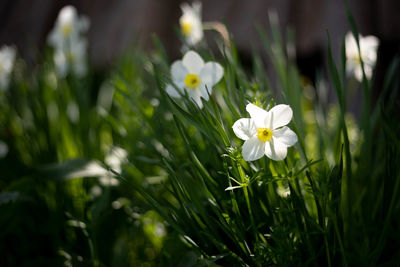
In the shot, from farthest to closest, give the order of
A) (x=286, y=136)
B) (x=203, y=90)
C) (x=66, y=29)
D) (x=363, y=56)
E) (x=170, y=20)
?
(x=170, y=20)
(x=66, y=29)
(x=363, y=56)
(x=203, y=90)
(x=286, y=136)

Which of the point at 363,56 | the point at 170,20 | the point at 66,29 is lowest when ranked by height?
the point at 363,56

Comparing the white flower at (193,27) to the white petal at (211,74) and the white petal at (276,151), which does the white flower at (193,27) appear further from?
the white petal at (276,151)

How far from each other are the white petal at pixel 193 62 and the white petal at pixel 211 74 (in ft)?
0.04

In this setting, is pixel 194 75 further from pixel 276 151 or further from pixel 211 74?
pixel 276 151

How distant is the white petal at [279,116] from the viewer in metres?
0.53

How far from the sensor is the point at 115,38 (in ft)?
7.72

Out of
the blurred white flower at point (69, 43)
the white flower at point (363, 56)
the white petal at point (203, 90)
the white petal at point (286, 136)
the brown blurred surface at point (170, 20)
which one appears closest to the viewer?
the white petal at point (286, 136)

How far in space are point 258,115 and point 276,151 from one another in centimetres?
6

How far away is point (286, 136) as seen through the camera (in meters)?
0.54

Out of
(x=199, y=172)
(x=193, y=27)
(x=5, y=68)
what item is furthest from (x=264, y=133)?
(x=5, y=68)

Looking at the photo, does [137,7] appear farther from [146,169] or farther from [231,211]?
[231,211]

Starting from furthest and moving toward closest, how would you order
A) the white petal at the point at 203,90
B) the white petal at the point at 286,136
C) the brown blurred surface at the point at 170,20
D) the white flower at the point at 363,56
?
the brown blurred surface at the point at 170,20 → the white flower at the point at 363,56 → the white petal at the point at 203,90 → the white petal at the point at 286,136

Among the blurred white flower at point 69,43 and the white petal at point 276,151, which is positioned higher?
the blurred white flower at point 69,43

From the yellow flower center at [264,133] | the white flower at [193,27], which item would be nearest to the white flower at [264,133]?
the yellow flower center at [264,133]
